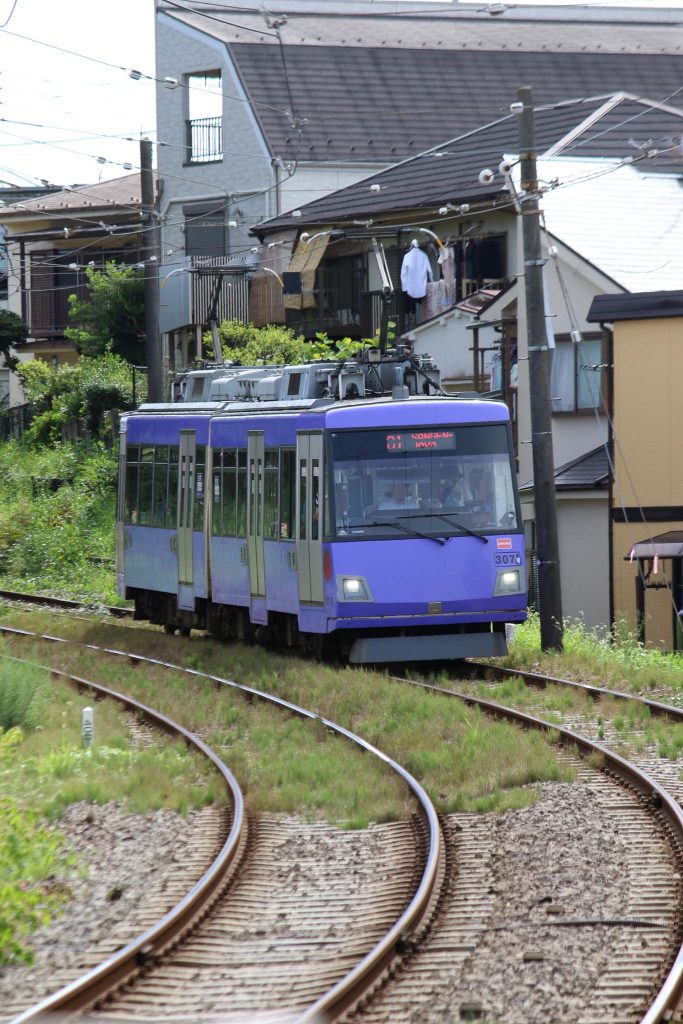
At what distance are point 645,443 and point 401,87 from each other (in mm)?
24936

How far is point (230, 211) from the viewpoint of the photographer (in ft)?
159

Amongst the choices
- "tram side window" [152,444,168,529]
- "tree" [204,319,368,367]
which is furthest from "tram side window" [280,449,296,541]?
"tree" [204,319,368,367]

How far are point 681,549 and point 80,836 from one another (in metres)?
16.1

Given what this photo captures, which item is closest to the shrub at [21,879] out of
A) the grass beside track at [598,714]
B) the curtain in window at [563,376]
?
the grass beside track at [598,714]

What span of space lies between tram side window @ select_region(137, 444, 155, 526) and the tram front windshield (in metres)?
6.25

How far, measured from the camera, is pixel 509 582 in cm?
1866

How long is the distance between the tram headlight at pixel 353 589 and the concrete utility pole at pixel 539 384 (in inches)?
122

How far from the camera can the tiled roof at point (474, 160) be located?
37250 millimetres

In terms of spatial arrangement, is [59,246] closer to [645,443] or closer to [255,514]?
[645,443]

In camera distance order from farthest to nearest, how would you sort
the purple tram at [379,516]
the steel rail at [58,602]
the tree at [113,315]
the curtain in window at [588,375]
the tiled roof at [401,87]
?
the tree at [113,315] < the tiled roof at [401,87] < the curtain in window at [588,375] < the steel rail at [58,602] < the purple tram at [379,516]

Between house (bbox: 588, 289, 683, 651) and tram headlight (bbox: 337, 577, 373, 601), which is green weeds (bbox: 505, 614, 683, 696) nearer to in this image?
tram headlight (bbox: 337, 577, 373, 601)

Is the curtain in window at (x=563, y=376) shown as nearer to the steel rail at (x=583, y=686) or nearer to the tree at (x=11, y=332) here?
the steel rail at (x=583, y=686)

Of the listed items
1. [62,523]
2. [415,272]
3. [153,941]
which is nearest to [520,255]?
[415,272]

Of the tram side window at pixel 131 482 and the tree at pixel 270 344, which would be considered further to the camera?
the tree at pixel 270 344
